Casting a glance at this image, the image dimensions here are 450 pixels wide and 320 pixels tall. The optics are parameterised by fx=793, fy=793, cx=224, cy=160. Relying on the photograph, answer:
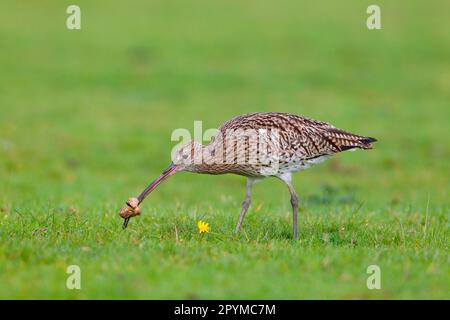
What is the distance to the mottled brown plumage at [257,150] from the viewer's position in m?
9.23

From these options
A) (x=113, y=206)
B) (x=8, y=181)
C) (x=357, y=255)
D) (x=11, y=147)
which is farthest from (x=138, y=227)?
(x=11, y=147)

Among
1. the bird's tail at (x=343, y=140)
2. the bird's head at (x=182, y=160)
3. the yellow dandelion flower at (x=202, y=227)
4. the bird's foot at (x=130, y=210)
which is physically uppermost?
the bird's tail at (x=343, y=140)

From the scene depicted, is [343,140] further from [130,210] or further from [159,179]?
[130,210]

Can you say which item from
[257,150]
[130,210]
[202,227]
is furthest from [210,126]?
[202,227]

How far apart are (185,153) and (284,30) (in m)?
19.0

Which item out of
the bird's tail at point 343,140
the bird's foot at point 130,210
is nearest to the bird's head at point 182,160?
the bird's foot at point 130,210

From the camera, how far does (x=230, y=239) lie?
8555 mm

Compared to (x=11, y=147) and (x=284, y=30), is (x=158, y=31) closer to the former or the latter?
(x=284, y=30)

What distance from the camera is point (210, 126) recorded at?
19.5 meters

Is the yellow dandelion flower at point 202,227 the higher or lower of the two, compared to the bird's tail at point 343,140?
lower

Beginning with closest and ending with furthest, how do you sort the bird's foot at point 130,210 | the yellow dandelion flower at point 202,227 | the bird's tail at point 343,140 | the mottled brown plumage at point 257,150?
the yellow dandelion flower at point 202,227, the bird's foot at point 130,210, the mottled brown plumage at point 257,150, the bird's tail at point 343,140

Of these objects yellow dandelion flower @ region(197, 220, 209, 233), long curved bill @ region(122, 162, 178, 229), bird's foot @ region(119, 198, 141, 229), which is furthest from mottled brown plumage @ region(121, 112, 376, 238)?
yellow dandelion flower @ region(197, 220, 209, 233)

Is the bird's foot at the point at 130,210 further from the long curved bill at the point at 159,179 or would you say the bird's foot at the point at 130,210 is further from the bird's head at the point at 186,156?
the bird's head at the point at 186,156

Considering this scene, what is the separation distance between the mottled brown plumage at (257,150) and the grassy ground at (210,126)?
2.16ft
